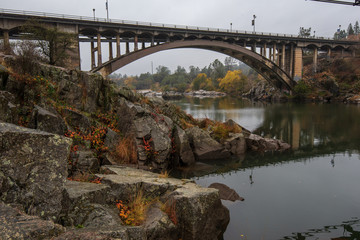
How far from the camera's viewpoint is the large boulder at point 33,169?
10.4ft

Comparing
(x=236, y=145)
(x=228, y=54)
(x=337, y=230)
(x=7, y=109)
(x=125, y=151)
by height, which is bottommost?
(x=337, y=230)

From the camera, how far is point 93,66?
34.8 metres

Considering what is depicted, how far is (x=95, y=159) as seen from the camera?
7918mm

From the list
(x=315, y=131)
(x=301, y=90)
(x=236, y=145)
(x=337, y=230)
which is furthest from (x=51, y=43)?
(x=301, y=90)

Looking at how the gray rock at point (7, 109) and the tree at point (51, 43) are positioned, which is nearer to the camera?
the gray rock at point (7, 109)

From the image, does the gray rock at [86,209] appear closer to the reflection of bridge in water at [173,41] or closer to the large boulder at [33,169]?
the large boulder at [33,169]

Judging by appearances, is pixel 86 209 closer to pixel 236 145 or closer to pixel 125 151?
pixel 125 151

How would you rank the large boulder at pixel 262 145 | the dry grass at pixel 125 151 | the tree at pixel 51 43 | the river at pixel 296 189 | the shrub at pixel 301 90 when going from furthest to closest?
the shrub at pixel 301 90 < the tree at pixel 51 43 < the large boulder at pixel 262 145 < the dry grass at pixel 125 151 < the river at pixel 296 189

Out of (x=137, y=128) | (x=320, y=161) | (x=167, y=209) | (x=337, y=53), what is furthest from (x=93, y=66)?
(x=337, y=53)

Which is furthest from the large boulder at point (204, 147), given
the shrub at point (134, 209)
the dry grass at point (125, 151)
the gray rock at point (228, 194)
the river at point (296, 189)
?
the shrub at point (134, 209)

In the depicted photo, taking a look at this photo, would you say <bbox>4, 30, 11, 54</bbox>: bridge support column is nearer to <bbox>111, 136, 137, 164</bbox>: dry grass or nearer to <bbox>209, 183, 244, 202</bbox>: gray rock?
<bbox>111, 136, 137, 164</bbox>: dry grass

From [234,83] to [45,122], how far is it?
81220 millimetres

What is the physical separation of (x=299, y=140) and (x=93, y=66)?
28.4 m

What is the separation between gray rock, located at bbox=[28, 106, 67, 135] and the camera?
7312 millimetres
